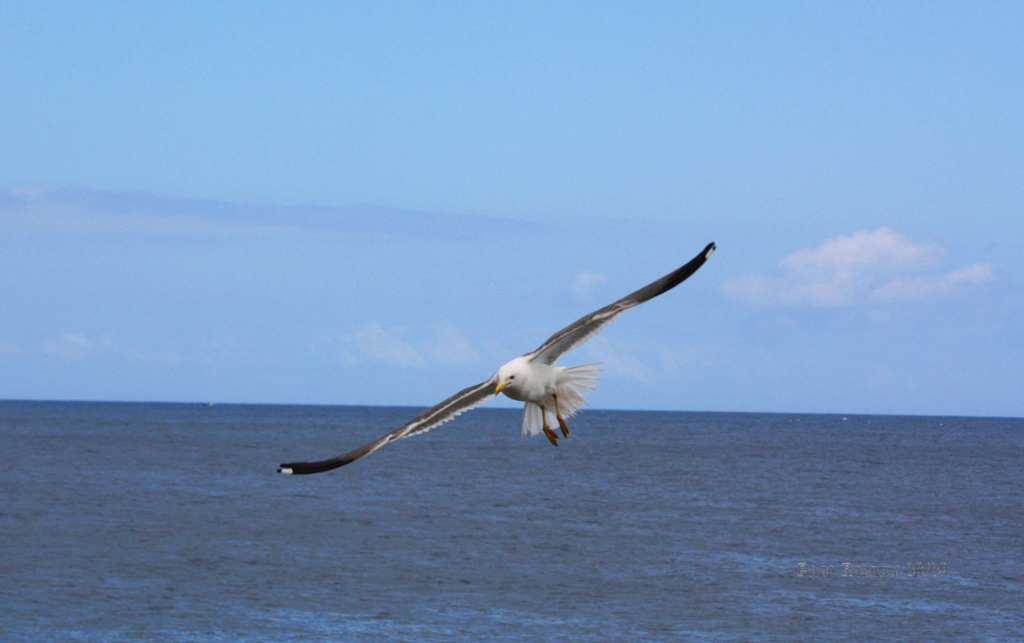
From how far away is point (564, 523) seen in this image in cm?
8038

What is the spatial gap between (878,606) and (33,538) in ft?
130

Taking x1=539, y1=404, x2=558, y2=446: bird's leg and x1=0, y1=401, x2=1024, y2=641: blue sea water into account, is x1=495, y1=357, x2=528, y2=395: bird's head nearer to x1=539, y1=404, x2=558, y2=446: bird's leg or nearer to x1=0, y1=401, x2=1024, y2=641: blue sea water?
x1=539, y1=404, x2=558, y2=446: bird's leg

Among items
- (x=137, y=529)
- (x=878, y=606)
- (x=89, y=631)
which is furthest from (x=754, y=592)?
(x=137, y=529)

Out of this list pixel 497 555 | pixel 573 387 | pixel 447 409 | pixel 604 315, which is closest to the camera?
pixel 604 315

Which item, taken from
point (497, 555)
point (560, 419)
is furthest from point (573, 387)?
point (497, 555)

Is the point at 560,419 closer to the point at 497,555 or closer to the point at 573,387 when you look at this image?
the point at 573,387

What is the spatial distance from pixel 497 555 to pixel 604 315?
51.8m

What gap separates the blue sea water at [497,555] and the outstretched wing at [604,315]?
3129cm

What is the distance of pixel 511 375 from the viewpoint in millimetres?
14328

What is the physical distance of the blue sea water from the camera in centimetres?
4753

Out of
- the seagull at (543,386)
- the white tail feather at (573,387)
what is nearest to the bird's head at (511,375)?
the seagull at (543,386)

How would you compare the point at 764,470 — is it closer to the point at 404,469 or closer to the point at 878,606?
the point at 404,469

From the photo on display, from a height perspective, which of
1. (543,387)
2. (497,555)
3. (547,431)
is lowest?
(497,555)

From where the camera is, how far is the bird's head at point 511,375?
14.3 meters
